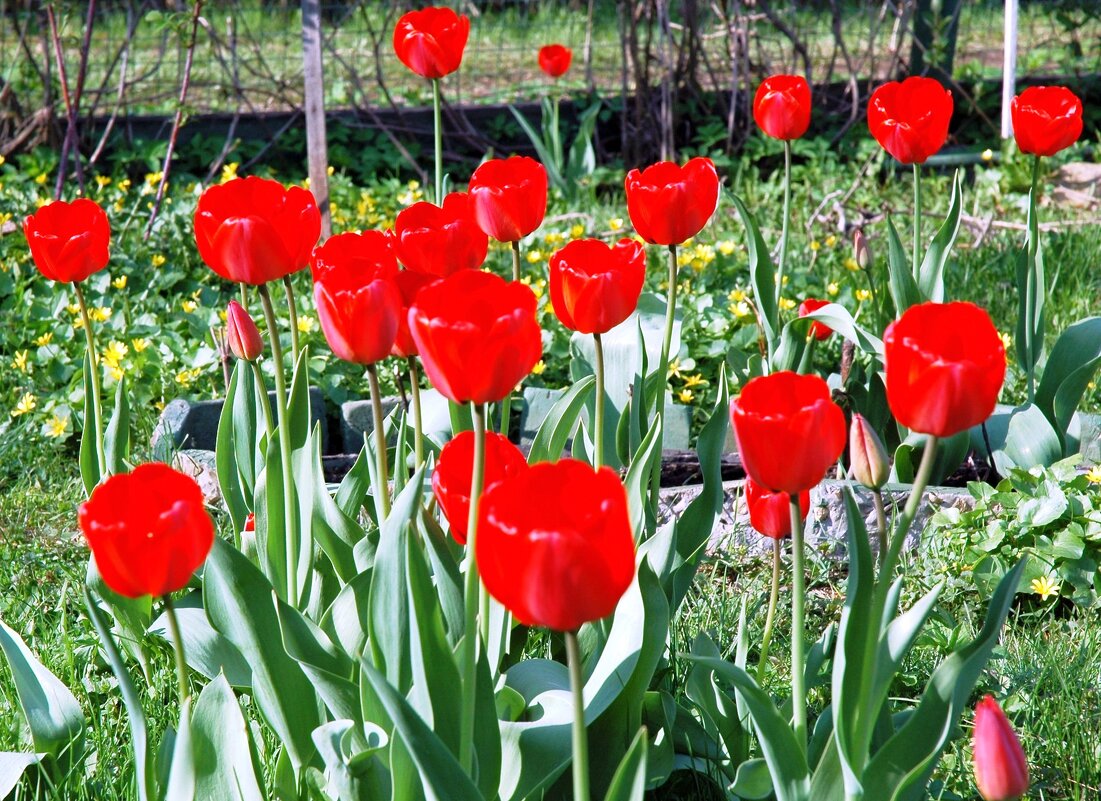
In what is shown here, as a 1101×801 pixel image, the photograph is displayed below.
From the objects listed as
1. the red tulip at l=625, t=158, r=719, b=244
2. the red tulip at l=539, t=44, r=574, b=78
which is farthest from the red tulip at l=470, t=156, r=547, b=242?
the red tulip at l=539, t=44, r=574, b=78

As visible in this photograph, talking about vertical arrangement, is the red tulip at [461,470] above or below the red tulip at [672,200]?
below

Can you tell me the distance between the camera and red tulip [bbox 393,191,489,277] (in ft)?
4.79

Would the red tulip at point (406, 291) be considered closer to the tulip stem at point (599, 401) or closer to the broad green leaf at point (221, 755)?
the tulip stem at point (599, 401)

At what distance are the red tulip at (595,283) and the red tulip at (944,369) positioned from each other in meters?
0.45

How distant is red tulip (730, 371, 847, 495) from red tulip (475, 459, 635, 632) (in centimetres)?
16

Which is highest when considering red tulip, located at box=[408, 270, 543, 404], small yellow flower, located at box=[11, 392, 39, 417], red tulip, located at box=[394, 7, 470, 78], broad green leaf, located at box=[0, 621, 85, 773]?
red tulip, located at box=[394, 7, 470, 78]

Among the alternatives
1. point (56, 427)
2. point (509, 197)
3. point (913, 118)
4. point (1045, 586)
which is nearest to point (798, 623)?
point (509, 197)

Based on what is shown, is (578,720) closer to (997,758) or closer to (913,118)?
(997,758)

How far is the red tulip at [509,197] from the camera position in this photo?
1.64 meters

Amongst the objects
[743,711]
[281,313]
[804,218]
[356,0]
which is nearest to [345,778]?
[743,711]

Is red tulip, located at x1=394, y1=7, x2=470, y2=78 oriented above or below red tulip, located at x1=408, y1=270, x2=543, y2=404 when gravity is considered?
above

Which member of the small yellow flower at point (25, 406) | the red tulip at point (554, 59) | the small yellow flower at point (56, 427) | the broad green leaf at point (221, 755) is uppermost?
the red tulip at point (554, 59)

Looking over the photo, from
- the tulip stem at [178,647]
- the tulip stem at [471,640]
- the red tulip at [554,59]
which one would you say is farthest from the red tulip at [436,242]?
the red tulip at [554,59]

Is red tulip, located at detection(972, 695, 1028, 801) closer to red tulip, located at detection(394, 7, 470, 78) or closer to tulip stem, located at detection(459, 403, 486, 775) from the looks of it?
tulip stem, located at detection(459, 403, 486, 775)
